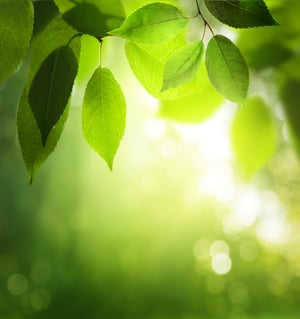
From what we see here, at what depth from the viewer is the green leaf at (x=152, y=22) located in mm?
338

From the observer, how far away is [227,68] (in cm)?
35

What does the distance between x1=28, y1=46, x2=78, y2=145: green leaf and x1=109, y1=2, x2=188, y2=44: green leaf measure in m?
0.04

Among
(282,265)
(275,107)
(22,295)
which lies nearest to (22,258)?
(22,295)

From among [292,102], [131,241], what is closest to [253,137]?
[292,102]

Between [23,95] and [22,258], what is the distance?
45.4ft

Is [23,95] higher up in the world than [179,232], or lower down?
higher up

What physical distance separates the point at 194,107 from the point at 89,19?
173 millimetres

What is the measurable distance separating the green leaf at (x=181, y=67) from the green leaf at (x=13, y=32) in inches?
3.8

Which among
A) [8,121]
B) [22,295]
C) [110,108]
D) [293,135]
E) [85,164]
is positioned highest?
[110,108]

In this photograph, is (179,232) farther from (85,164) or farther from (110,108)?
(110,108)

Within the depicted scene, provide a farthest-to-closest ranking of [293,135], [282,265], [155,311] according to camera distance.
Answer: [282,265] < [155,311] < [293,135]

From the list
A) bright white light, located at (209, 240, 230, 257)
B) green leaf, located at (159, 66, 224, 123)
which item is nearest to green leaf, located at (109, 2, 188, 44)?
green leaf, located at (159, 66, 224, 123)

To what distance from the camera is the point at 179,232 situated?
14922 millimetres

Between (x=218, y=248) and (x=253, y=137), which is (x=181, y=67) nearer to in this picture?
(x=253, y=137)
